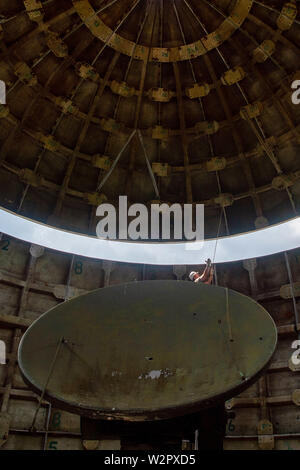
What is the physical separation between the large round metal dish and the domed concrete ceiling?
7266 millimetres

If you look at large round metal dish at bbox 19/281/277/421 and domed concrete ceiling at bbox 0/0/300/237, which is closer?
large round metal dish at bbox 19/281/277/421

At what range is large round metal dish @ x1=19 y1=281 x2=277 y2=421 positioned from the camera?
663 cm

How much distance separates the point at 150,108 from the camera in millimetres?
16281

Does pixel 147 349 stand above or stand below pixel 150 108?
below

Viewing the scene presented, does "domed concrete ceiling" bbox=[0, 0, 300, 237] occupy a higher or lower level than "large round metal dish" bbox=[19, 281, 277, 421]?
higher

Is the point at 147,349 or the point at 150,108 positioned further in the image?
the point at 150,108

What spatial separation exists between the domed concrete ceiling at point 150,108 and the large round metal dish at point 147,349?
7266 mm

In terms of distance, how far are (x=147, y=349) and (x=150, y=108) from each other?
35.2 ft

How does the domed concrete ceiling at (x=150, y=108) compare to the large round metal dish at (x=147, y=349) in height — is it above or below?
above

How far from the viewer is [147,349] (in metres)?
8.11

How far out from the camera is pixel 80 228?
16.4 m

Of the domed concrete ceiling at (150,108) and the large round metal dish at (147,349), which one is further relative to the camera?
the domed concrete ceiling at (150,108)

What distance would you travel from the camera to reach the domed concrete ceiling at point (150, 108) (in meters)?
14.4
